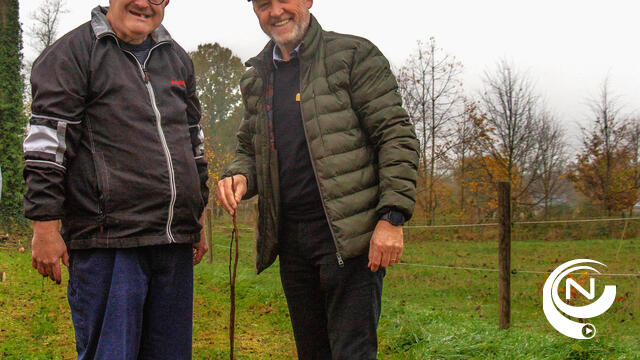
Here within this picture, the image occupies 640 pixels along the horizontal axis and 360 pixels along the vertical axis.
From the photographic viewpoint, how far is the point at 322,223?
7.59 ft

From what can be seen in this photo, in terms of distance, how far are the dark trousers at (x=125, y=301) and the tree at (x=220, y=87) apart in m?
25.0

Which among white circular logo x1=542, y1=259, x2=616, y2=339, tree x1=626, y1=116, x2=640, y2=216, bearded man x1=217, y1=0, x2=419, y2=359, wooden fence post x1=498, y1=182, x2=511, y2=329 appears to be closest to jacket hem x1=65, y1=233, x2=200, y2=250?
bearded man x1=217, y1=0, x2=419, y2=359

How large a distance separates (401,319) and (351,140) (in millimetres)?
3330

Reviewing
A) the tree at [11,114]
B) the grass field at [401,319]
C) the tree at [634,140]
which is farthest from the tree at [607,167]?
the tree at [11,114]

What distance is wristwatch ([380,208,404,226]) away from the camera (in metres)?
2.18

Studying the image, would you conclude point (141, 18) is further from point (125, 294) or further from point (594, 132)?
point (594, 132)

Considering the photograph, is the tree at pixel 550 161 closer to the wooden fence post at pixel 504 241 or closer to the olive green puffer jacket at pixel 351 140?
the wooden fence post at pixel 504 241

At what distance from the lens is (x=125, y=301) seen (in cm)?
207

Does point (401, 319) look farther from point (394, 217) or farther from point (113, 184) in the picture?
point (113, 184)

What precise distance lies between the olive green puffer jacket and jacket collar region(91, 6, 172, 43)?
59 cm

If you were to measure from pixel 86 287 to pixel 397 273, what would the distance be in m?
9.95

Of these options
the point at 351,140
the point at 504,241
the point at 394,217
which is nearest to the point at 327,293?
the point at 394,217

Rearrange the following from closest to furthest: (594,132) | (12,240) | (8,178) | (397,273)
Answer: (397,273) → (12,240) → (8,178) → (594,132)

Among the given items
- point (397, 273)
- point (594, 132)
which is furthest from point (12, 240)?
point (594, 132)
